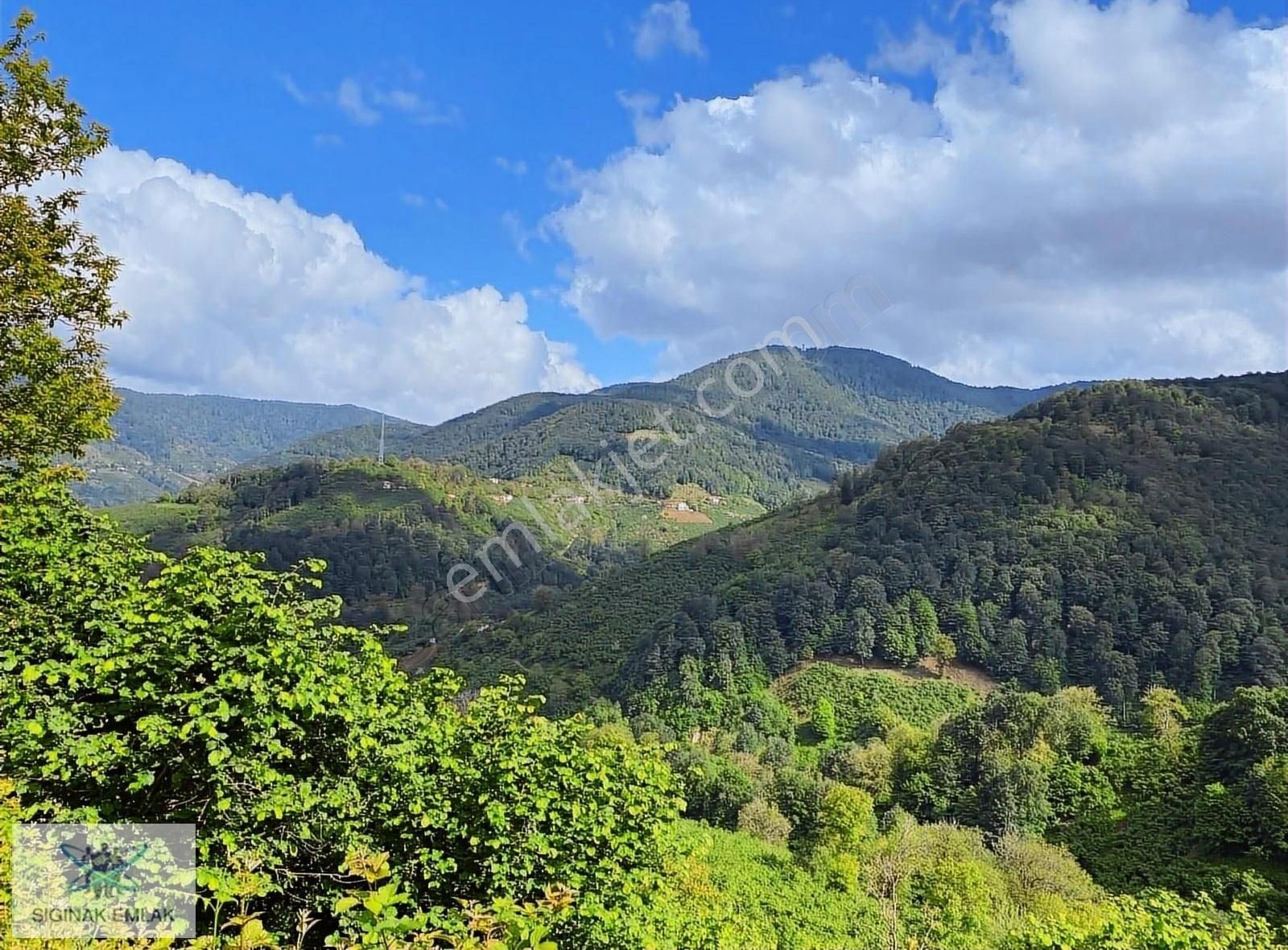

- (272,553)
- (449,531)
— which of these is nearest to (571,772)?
(272,553)

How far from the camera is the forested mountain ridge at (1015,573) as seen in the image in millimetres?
51688

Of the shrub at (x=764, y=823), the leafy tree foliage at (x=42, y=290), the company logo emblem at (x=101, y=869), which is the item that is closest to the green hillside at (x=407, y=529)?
the shrub at (x=764, y=823)

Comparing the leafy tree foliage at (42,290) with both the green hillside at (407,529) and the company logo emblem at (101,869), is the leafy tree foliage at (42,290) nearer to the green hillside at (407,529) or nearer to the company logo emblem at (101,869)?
the company logo emblem at (101,869)

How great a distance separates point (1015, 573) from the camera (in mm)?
60156

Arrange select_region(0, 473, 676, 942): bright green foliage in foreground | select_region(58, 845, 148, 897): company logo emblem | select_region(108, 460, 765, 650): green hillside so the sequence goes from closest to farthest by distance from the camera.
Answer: select_region(58, 845, 148, 897): company logo emblem < select_region(0, 473, 676, 942): bright green foliage in foreground < select_region(108, 460, 765, 650): green hillside

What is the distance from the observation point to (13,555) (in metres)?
7.54

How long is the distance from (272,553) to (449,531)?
94.6 feet

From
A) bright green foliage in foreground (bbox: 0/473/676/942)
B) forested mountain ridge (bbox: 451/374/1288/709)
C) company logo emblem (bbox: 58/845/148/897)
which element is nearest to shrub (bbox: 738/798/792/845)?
forested mountain ridge (bbox: 451/374/1288/709)

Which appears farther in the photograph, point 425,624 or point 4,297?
point 425,624

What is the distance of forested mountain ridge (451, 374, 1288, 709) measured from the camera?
51.7 metres

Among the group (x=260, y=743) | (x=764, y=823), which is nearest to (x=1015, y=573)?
(x=764, y=823)

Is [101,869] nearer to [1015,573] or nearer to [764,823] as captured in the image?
[764,823]

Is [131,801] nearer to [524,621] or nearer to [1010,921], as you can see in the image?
[1010,921]

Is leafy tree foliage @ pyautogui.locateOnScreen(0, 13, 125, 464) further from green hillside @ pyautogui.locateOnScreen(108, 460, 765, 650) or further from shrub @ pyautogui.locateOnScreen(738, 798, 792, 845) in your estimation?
green hillside @ pyautogui.locateOnScreen(108, 460, 765, 650)
